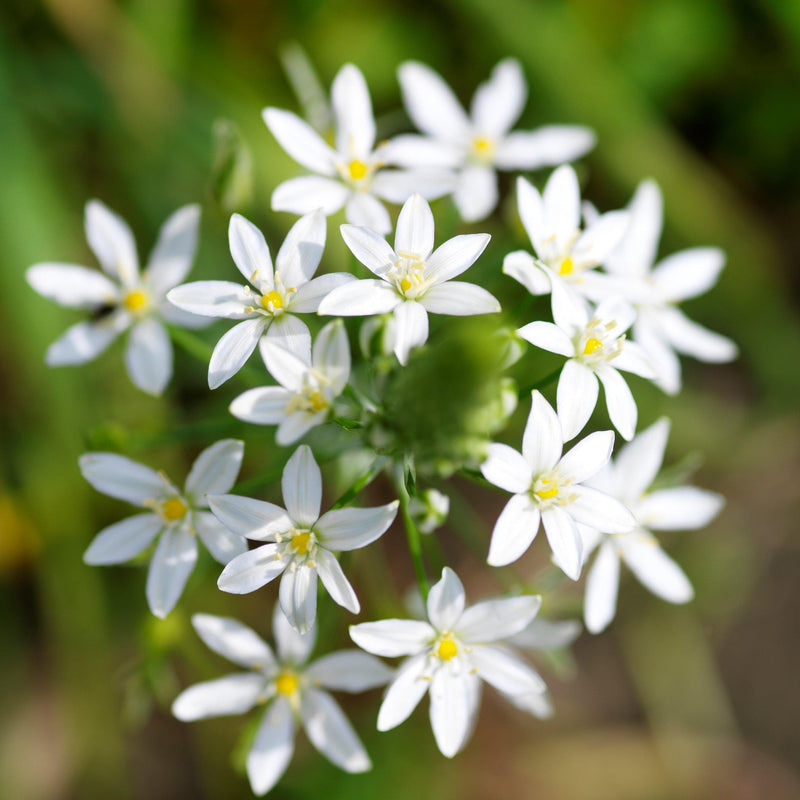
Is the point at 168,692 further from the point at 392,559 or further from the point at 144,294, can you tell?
the point at 144,294

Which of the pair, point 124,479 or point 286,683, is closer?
point 124,479

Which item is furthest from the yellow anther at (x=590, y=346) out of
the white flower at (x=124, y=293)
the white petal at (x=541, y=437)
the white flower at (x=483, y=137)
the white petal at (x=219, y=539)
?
the white flower at (x=124, y=293)

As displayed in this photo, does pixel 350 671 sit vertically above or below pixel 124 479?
below

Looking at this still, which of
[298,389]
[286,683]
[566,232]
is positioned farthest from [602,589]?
[298,389]

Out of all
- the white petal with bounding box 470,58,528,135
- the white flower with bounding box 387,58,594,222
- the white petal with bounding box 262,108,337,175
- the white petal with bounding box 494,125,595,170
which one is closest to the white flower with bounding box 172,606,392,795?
the white petal with bounding box 262,108,337,175

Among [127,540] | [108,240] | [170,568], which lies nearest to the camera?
[170,568]

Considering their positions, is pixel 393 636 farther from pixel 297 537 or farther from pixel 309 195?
pixel 309 195

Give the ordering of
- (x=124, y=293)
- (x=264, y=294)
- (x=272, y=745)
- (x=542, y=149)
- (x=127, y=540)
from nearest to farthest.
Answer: (x=264, y=294) → (x=127, y=540) → (x=272, y=745) → (x=124, y=293) → (x=542, y=149)
